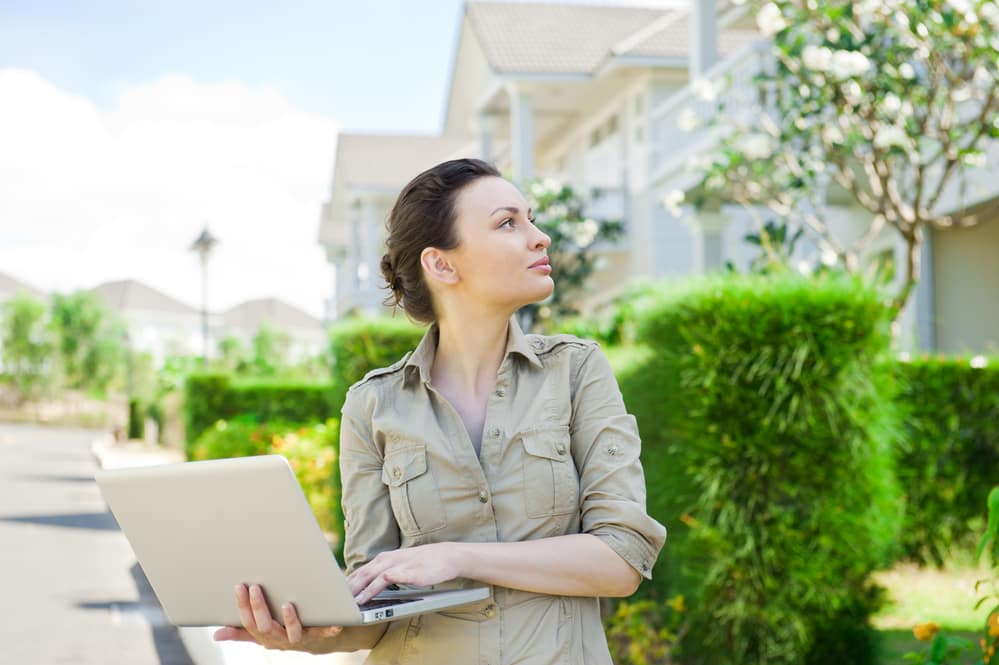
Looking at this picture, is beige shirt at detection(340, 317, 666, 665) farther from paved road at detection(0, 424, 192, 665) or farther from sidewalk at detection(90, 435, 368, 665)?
paved road at detection(0, 424, 192, 665)

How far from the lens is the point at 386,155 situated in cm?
3762

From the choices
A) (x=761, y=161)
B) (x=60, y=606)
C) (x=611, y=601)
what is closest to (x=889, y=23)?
(x=761, y=161)

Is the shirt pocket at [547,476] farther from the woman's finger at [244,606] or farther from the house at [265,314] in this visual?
the house at [265,314]

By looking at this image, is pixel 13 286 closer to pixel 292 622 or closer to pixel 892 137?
pixel 892 137

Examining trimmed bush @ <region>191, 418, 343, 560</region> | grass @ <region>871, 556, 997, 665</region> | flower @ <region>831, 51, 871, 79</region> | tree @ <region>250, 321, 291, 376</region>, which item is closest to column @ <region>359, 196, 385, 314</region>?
trimmed bush @ <region>191, 418, 343, 560</region>


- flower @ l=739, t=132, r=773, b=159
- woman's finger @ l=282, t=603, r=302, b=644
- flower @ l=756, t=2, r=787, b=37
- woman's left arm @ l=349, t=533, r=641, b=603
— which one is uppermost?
flower @ l=756, t=2, r=787, b=37

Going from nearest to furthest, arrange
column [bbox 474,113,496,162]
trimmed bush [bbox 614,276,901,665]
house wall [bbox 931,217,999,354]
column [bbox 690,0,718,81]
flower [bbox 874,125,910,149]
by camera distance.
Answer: trimmed bush [bbox 614,276,901,665]
flower [bbox 874,125,910,149]
house wall [bbox 931,217,999,354]
column [bbox 690,0,718,81]
column [bbox 474,113,496,162]

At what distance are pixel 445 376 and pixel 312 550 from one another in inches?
24.2

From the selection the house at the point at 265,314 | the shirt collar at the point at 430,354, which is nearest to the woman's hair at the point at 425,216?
the shirt collar at the point at 430,354

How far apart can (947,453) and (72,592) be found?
7.01 m

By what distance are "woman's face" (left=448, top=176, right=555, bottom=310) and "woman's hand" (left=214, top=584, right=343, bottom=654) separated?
2.45ft

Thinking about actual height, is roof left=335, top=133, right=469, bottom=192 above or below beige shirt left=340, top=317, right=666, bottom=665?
above

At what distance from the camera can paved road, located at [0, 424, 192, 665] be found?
7.68m

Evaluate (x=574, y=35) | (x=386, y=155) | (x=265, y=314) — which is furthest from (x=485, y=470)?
(x=265, y=314)
